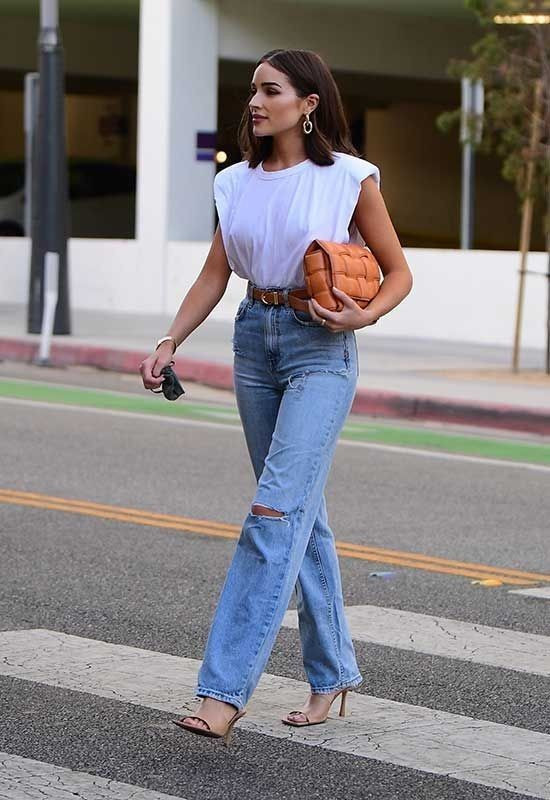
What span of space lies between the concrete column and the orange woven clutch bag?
64.2ft

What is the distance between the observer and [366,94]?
32750 millimetres

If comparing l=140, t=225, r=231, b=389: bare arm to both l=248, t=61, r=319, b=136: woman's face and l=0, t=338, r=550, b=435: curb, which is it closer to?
l=248, t=61, r=319, b=136: woman's face

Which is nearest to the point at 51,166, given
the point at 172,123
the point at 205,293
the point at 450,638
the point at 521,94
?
the point at 172,123

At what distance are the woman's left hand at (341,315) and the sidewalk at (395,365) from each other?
9036 millimetres

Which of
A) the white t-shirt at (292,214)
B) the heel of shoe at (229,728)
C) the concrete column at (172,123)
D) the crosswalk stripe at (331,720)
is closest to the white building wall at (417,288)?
the concrete column at (172,123)

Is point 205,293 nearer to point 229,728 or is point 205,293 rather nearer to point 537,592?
point 229,728

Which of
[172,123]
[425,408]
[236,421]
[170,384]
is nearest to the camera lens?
[170,384]

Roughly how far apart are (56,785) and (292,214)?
162 cm

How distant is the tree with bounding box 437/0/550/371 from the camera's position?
16.2 meters

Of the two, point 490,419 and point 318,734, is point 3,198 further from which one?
point 318,734

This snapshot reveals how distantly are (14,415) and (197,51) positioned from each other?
40.0ft

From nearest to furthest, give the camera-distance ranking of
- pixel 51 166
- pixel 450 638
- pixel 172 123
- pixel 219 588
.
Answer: pixel 450 638, pixel 219 588, pixel 51 166, pixel 172 123

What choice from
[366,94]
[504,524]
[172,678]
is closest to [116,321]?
[366,94]

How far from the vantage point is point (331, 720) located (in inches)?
202
